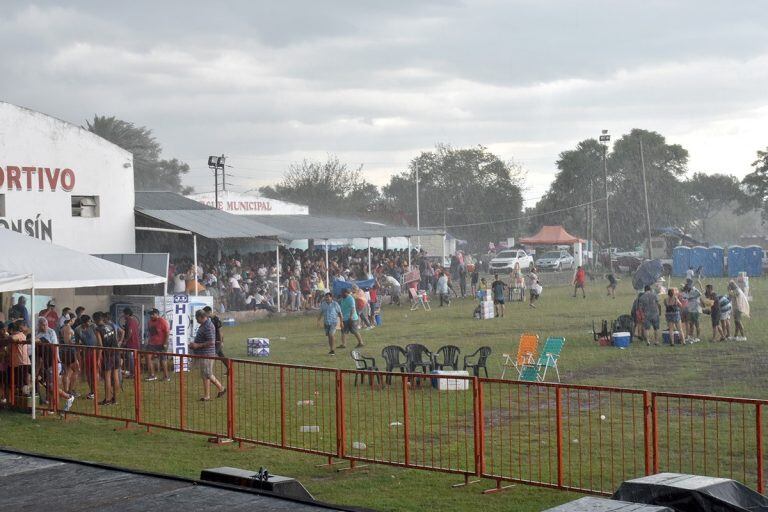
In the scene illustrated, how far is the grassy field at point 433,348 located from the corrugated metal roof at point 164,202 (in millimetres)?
5452

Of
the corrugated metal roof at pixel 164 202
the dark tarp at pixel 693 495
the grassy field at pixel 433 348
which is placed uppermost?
the corrugated metal roof at pixel 164 202

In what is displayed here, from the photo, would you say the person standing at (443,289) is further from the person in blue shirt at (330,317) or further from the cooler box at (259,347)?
the cooler box at (259,347)

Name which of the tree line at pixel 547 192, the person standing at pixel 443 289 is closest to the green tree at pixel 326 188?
the tree line at pixel 547 192

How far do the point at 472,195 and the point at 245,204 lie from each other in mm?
28679

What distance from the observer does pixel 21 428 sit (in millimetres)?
14391

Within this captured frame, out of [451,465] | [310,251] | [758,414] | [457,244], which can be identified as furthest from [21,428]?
[457,244]

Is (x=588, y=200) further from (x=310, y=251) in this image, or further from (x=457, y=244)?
(x=310, y=251)

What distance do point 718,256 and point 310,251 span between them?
23562mm

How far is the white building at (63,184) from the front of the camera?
27.2m

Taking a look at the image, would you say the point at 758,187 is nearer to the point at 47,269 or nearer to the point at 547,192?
the point at 547,192

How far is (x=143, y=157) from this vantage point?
101 m

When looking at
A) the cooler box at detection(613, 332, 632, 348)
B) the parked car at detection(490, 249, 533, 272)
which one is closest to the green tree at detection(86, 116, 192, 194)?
the parked car at detection(490, 249, 533, 272)

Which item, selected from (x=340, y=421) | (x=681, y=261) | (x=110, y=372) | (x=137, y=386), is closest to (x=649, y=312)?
(x=110, y=372)

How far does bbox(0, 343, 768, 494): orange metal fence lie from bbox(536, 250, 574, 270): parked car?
4975cm
